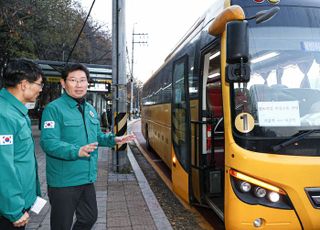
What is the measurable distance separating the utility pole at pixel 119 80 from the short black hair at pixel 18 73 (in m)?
6.73

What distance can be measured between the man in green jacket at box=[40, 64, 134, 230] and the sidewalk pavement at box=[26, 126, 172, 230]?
193cm

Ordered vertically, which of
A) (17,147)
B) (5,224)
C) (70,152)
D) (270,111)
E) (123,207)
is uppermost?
(270,111)

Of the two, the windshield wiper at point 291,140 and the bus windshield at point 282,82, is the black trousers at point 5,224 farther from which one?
the windshield wiper at point 291,140

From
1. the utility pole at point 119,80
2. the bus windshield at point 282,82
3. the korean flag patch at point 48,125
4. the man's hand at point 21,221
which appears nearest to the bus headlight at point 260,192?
the bus windshield at point 282,82

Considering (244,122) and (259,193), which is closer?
(259,193)

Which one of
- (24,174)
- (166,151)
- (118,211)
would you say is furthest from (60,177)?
(166,151)

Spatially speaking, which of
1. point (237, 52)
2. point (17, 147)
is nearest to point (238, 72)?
point (237, 52)

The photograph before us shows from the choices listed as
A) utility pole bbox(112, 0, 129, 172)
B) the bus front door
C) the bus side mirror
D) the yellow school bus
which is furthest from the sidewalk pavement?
the bus side mirror

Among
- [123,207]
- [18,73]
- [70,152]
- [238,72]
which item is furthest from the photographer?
[123,207]

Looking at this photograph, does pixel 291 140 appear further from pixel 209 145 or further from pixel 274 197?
pixel 209 145

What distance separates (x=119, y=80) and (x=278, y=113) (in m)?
6.41

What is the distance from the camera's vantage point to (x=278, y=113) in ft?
13.7

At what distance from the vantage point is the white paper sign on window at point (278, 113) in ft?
13.6

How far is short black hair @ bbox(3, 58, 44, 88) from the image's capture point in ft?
9.79
